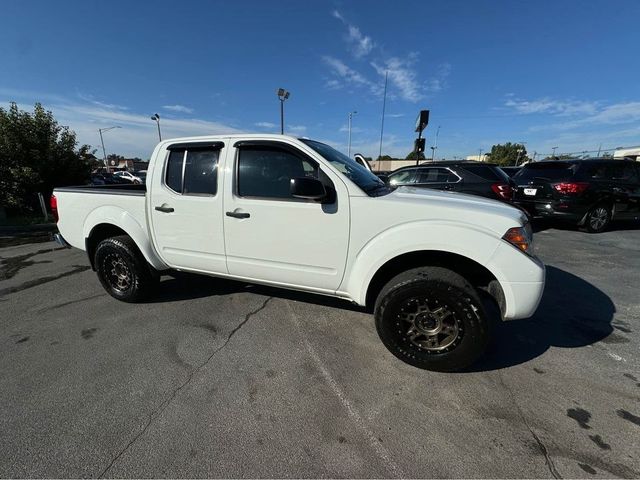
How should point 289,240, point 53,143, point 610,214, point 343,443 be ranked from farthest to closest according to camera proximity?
point 53,143, point 610,214, point 289,240, point 343,443

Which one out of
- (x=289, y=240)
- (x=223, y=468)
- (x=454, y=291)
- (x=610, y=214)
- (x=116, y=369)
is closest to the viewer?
(x=223, y=468)

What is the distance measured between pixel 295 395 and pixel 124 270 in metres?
2.72

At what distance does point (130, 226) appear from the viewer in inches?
139

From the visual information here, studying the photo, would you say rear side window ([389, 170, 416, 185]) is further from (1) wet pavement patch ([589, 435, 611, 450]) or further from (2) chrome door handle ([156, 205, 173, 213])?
(1) wet pavement patch ([589, 435, 611, 450])

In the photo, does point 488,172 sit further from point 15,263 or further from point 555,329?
point 15,263

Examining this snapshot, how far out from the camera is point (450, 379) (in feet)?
8.04

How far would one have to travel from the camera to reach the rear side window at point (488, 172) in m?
6.73

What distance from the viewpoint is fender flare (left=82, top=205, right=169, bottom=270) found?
11.5ft

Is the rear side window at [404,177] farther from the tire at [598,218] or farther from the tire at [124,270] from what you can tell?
the tire at [124,270]

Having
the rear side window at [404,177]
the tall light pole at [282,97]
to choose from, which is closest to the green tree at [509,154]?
the tall light pole at [282,97]

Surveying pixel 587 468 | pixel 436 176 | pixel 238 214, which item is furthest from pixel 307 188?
pixel 436 176

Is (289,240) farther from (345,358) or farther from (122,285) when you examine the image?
(122,285)

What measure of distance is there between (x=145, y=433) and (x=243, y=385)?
67 cm

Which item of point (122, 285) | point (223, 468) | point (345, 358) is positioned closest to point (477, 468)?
point (345, 358)
